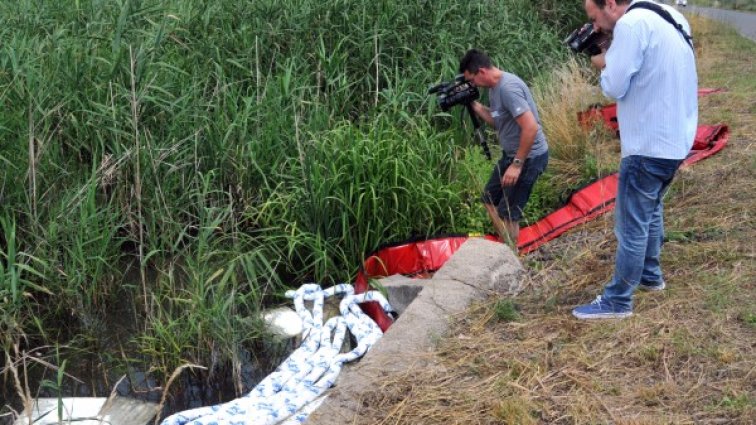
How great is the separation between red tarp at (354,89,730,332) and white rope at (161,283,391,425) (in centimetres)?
17

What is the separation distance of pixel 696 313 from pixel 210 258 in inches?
109

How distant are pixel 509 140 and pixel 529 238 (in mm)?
796

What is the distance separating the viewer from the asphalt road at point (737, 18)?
15.9 m

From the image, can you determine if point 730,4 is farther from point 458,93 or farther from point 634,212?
point 634,212

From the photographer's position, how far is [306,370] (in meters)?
4.69

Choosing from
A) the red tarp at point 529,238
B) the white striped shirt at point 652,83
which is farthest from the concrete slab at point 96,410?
the white striped shirt at point 652,83

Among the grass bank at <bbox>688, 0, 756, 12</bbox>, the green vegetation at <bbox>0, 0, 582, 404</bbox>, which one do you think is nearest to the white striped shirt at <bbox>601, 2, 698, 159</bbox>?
the green vegetation at <bbox>0, 0, 582, 404</bbox>

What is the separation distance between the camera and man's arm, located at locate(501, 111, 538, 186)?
5.57 metres

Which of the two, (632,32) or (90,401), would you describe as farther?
(90,401)

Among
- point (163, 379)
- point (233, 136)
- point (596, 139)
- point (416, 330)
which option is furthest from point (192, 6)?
point (416, 330)

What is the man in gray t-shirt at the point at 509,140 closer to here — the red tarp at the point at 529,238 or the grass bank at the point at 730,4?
the red tarp at the point at 529,238

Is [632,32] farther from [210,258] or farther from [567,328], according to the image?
[210,258]

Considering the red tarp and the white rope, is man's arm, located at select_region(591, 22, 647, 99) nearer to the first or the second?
the white rope

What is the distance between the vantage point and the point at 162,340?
16.3ft
